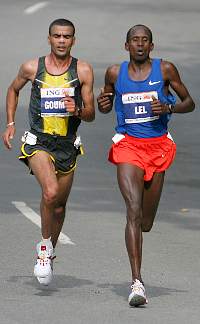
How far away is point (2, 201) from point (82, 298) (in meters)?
5.73

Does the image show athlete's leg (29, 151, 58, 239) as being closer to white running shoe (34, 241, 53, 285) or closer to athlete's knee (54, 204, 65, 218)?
white running shoe (34, 241, 53, 285)

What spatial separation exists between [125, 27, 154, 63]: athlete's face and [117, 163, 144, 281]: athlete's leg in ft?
2.76

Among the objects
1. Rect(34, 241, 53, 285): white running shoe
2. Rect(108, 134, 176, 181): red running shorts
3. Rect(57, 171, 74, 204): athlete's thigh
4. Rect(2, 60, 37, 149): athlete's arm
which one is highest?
Rect(2, 60, 37, 149): athlete's arm

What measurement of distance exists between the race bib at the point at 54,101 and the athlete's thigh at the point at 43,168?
12.7 inches

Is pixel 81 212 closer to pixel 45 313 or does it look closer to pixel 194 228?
pixel 194 228

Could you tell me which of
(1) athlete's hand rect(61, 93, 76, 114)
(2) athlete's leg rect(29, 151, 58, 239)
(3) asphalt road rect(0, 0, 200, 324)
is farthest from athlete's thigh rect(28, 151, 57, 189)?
(3) asphalt road rect(0, 0, 200, 324)

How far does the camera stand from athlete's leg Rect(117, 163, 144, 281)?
1148cm

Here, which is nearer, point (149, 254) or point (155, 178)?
point (155, 178)

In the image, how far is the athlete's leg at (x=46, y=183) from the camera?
12.0 meters

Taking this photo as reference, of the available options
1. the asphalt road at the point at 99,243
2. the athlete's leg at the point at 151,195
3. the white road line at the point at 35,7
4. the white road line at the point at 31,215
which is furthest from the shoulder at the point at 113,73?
the white road line at the point at 35,7

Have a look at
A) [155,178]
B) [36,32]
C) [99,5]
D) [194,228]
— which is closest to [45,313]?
[155,178]

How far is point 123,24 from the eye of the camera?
37688 mm

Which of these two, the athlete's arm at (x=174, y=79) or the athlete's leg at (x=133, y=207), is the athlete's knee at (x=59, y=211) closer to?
the athlete's leg at (x=133, y=207)

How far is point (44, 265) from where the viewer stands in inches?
466
